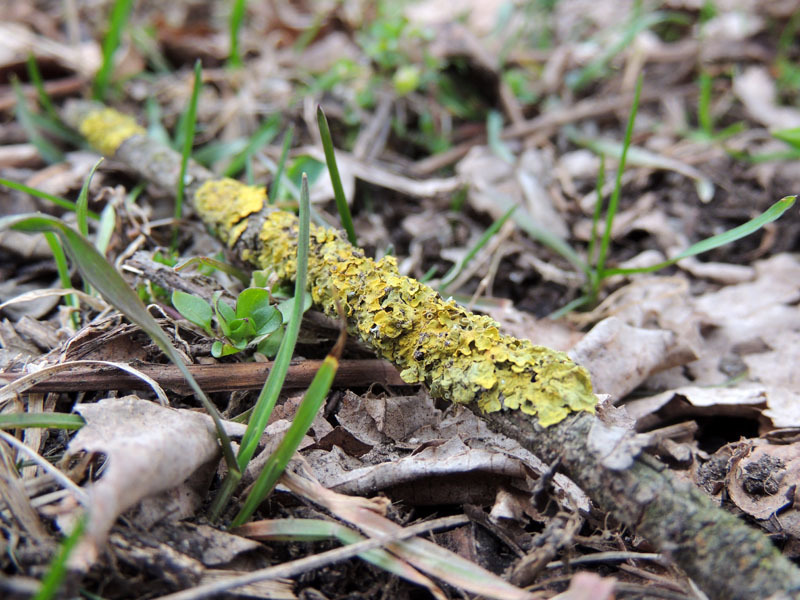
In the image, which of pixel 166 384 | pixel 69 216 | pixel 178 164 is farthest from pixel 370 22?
pixel 166 384

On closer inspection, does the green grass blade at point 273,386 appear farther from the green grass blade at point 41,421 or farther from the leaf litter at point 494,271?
the green grass blade at point 41,421

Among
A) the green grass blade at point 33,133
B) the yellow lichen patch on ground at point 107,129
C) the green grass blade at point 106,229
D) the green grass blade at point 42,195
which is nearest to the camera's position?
the green grass blade at point 42,195

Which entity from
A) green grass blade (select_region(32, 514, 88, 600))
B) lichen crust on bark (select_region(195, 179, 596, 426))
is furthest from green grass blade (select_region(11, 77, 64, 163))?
green grass blade (select_region(32, 514, 88, 600))

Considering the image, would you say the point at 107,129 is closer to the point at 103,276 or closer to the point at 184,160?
the point at 184,160

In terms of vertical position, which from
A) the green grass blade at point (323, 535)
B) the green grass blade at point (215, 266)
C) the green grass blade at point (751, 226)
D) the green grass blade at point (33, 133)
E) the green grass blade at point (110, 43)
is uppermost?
the green grass blade at point (110, 43)

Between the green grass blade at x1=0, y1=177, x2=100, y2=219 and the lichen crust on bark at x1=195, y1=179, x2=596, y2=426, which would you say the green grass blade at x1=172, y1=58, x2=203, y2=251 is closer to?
the green grass blade at x1=0, y1=177, x2=100, y2=219

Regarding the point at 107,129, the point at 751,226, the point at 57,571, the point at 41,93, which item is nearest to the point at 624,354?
the point at 751,226

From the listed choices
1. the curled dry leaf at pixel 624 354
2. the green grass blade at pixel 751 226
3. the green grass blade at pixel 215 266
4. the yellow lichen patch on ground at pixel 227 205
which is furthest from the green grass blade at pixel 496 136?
the green grass blade at pixel 215 266
